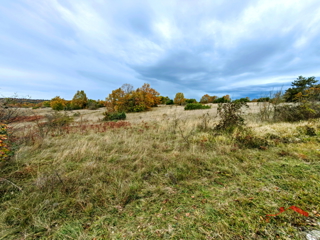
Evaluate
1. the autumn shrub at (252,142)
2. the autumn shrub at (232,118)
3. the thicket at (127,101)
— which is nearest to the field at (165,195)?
the autumn shrub at (252,142)

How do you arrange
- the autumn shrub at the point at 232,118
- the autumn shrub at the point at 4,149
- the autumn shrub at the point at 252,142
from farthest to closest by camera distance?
the autumn shrub at the point at 232,118 → the autumn shrub at the point at 252,142 → the autumn shrub at the point at 4,149

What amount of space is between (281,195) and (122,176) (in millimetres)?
2742

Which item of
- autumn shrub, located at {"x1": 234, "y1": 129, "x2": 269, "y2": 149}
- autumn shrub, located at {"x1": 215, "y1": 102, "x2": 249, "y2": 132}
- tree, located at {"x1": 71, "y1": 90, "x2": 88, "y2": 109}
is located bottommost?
autumn shrub, located at {"x1": 234, "y1": 129, "x2": 269, "y2": 149}

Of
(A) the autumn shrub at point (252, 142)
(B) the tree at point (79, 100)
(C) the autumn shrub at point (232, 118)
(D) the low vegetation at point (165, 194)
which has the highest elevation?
(B) the tree at point (79, 100)

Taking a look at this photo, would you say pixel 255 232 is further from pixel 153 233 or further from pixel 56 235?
pixel 56 235

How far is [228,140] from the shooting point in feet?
15.1

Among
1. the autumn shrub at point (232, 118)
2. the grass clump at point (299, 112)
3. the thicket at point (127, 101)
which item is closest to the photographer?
the autumn shrub at point (232, 118)

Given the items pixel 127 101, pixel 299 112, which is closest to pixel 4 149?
pixel 299 112

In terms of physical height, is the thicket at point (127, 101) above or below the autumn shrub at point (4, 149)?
above

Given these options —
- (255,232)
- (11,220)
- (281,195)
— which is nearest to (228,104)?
(281,195)

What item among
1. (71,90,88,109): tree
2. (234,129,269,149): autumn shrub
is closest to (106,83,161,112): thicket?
(71,90,88,109): tree

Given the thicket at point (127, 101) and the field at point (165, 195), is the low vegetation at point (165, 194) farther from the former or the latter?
the thicket at point (127, 101)

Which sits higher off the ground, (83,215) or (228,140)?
(228,140)

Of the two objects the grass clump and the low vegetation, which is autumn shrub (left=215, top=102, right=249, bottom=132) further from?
the grass clump
